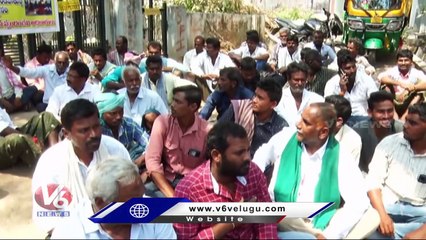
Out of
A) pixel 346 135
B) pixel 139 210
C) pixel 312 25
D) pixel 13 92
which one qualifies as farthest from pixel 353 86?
pixel 312 25

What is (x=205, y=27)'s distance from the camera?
524 inches

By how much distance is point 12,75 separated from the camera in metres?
6.40

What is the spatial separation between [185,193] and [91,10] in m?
7.23

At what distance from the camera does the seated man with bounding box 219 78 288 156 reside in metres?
3.71

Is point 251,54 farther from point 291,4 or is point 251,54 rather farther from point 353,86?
point 291,4

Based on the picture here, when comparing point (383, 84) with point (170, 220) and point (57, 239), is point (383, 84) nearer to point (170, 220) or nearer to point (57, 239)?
point (170, 220)

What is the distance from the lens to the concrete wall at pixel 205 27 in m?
11.2

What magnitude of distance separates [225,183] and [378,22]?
11.3 meters

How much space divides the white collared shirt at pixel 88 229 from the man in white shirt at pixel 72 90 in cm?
291

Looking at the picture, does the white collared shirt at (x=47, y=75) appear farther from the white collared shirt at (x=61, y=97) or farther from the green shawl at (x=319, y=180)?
the green shawl at (x=319, y=180)

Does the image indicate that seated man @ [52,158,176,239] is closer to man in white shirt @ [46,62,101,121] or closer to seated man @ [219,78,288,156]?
seated man @ [219,78,288,156]

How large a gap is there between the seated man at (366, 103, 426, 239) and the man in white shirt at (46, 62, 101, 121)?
2913 mm

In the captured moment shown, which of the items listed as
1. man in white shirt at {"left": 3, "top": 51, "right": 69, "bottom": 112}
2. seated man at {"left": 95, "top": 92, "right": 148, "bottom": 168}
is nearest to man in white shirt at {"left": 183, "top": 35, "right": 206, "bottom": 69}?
man in white shirt at {"left": 3, "top": 51, "right": 69, "bottom": 112}

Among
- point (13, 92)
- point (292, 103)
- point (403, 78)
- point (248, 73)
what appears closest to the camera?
point (292, 103)
